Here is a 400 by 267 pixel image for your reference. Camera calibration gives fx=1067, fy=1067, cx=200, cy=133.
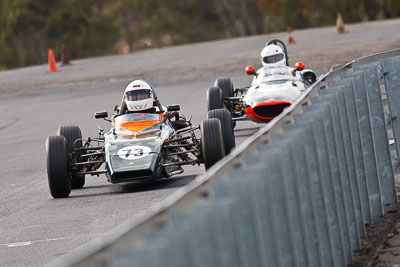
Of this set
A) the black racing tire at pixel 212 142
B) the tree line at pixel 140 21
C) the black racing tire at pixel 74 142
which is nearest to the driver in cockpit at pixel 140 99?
the black racing tire at pixel 74 142

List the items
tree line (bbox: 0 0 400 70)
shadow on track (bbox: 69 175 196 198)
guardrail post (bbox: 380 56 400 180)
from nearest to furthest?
guardrail post (bbox: 380 56 400 180)
shadow on track (bbox: 69 175 196 198)
tree line (bbox: 0 0 400 70)

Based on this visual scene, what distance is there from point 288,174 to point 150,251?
94.0 inches

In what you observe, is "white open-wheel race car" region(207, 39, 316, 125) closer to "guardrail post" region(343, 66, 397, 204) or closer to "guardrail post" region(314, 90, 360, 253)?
"guardrail post" region(343, 66, 397, 204)

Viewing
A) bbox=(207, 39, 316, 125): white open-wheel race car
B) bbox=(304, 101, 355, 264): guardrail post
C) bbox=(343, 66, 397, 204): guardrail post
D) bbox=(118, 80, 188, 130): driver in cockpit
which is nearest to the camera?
bbox=(304, 101, 355, 264): guardrail post

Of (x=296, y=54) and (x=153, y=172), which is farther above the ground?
(x=296, y=54)

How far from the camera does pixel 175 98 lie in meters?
29.0

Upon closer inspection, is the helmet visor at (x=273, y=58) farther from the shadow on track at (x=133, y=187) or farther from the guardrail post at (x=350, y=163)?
the guardrail post at (x=350, y=163)

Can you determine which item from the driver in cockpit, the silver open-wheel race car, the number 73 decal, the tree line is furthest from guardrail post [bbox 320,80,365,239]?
the tree line

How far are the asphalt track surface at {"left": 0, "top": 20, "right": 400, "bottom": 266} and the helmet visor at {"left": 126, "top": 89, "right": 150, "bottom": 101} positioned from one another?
1272 mm

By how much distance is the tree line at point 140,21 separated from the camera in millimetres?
72062

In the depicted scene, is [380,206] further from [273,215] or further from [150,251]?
[150,251]

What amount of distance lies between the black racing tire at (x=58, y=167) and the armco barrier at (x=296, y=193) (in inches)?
182

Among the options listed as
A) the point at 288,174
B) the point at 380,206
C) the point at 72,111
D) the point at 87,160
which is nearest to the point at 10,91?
the point at 72,111

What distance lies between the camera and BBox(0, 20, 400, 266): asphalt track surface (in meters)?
11.3
